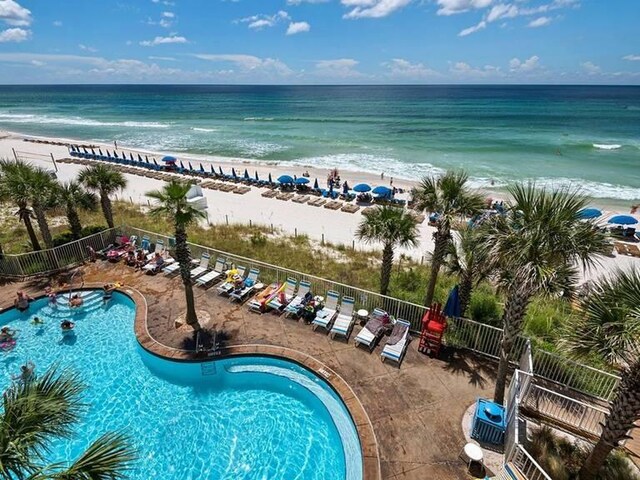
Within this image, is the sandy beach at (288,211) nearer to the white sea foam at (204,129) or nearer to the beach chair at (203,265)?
the beach chair at (203,265)

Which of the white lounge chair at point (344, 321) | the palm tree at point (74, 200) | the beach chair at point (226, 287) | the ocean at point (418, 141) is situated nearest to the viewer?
the white lounge chair at point (344, 321)

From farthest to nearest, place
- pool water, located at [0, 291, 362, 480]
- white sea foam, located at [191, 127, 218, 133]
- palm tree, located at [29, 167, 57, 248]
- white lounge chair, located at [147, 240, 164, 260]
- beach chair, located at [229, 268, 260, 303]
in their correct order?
1. white sea foam, located at [191, 127, 218, 133]
2. white lounge chair, located at [147, 240, 164, 260]
3. palm tree, located at [29, 167, 57, 248]
4. beach chair, located at [229, 268, 260, 303]
5. pool water, located at [0, 291, 362, 480]

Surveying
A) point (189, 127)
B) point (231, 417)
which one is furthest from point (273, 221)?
point (189, 127)

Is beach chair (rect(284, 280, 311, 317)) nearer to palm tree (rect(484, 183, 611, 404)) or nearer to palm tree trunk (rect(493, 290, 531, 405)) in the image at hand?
palm tree trunk (rect(493, 290, 531, 405))

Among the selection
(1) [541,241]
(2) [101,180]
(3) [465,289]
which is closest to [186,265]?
(2) [101,180]

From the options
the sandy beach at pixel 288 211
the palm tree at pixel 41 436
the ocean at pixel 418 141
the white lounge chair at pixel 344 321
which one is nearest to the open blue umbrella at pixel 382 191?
the sandy beach at pixel 288 211

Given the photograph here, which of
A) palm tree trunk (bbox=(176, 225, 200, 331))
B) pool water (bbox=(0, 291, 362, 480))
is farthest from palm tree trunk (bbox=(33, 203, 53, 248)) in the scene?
palm tree trunk (bbox=(176, 225, 200, 331))
